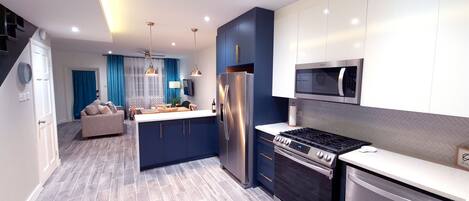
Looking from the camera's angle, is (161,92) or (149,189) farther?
(161,92)

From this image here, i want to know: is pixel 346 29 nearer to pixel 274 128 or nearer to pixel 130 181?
pixel 274 128

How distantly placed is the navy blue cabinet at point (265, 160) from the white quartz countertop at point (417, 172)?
1.00m

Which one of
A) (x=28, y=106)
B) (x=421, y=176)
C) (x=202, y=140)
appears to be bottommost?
(x=202, y=140)

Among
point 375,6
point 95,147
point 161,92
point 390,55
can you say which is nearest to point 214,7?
point 375,6

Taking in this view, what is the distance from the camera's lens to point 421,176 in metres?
1.43

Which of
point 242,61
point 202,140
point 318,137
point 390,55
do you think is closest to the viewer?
point 390,55

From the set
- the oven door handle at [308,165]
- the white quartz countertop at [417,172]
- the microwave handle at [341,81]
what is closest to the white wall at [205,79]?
the oven door handle at [308,165]

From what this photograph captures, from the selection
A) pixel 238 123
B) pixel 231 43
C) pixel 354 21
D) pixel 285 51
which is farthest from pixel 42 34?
pixel 354 21

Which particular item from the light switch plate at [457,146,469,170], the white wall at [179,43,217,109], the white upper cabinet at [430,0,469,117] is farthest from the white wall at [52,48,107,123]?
the light switch plate at [457,146,469,170]

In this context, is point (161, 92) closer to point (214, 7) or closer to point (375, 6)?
point (214, 7)

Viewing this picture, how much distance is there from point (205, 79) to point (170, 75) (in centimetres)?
299

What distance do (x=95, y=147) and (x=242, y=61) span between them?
3954mm

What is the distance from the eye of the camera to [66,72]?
24.1 feet

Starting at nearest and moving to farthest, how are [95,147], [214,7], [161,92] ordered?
[214,7], [95,147], [161,92]
